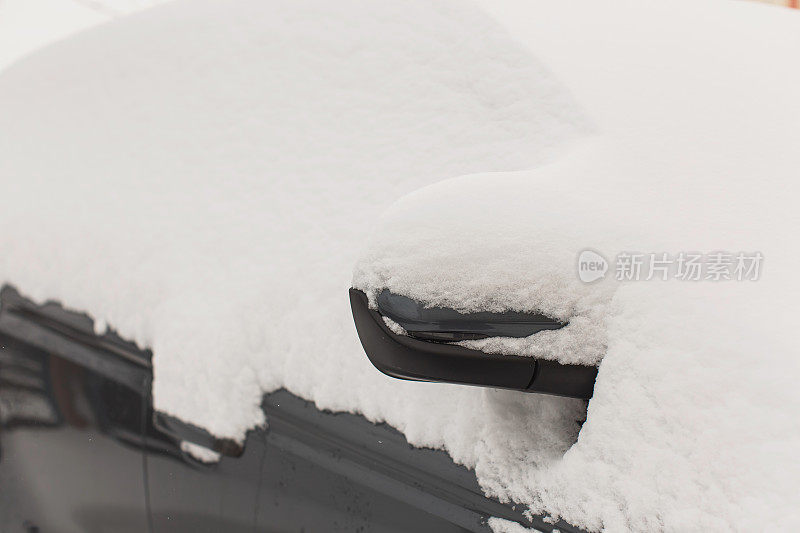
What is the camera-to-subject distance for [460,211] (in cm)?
92

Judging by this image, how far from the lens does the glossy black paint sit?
112 centimetres

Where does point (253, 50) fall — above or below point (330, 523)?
→ above

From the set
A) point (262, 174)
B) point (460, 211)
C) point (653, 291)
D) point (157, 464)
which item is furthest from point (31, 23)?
point (653, 291)

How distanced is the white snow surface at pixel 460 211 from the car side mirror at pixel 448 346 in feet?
0.06

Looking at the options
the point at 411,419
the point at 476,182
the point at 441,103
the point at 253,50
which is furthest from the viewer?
the point at 253,50

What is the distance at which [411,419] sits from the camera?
1.14 metres

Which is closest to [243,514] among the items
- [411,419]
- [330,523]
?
[330,523]

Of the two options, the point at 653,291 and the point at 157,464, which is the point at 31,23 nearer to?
the point at 157,464

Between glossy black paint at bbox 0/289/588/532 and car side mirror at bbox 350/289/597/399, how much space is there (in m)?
0.20

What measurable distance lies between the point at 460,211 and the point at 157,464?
92 cm

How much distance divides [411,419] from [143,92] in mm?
1111

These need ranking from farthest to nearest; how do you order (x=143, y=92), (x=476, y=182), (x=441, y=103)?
(x=143, y=92) → (x=441, y=103) → (x=476, y=182)

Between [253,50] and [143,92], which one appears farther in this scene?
[143,92]

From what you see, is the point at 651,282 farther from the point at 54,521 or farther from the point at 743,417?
the point at 54,521
